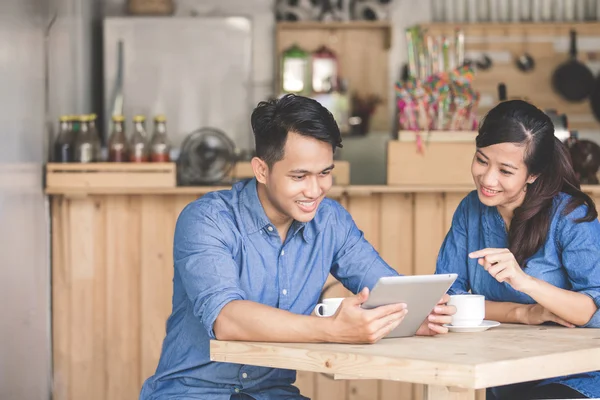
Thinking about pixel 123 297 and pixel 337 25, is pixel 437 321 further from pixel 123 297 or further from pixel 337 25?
pixel 337 25

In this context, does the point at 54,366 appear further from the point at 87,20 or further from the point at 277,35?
the point at 277,35

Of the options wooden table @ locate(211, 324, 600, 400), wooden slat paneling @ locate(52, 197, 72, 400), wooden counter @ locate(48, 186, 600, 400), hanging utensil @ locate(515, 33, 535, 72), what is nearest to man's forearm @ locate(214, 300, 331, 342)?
wooden table @ locate(211, 324, 600, 400)

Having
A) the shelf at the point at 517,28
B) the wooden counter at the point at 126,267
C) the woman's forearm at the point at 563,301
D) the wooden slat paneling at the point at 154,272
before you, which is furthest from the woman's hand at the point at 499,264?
the shelf at the point at 517,28

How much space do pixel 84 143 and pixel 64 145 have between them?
81 millimetres

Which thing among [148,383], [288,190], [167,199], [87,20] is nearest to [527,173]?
[288,190]

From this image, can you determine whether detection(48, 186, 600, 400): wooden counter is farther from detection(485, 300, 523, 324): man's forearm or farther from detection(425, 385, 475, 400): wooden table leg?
detection(425, 385, 475, 400): wooden table leg

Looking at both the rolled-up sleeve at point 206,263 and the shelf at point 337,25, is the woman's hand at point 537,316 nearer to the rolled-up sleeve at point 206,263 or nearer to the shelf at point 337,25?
the rolled-up sleeve at point 206,263

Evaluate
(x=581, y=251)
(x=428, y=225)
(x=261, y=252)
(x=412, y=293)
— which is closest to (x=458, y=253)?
(x=581, y=251)

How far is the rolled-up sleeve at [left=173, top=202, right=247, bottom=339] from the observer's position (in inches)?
79.4

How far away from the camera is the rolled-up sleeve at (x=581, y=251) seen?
230cm

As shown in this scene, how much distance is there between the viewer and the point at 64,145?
3846mm

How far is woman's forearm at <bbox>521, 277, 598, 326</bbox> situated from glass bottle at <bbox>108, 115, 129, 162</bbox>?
86.1 inches

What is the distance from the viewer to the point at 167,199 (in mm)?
3801

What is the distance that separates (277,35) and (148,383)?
3900mm
